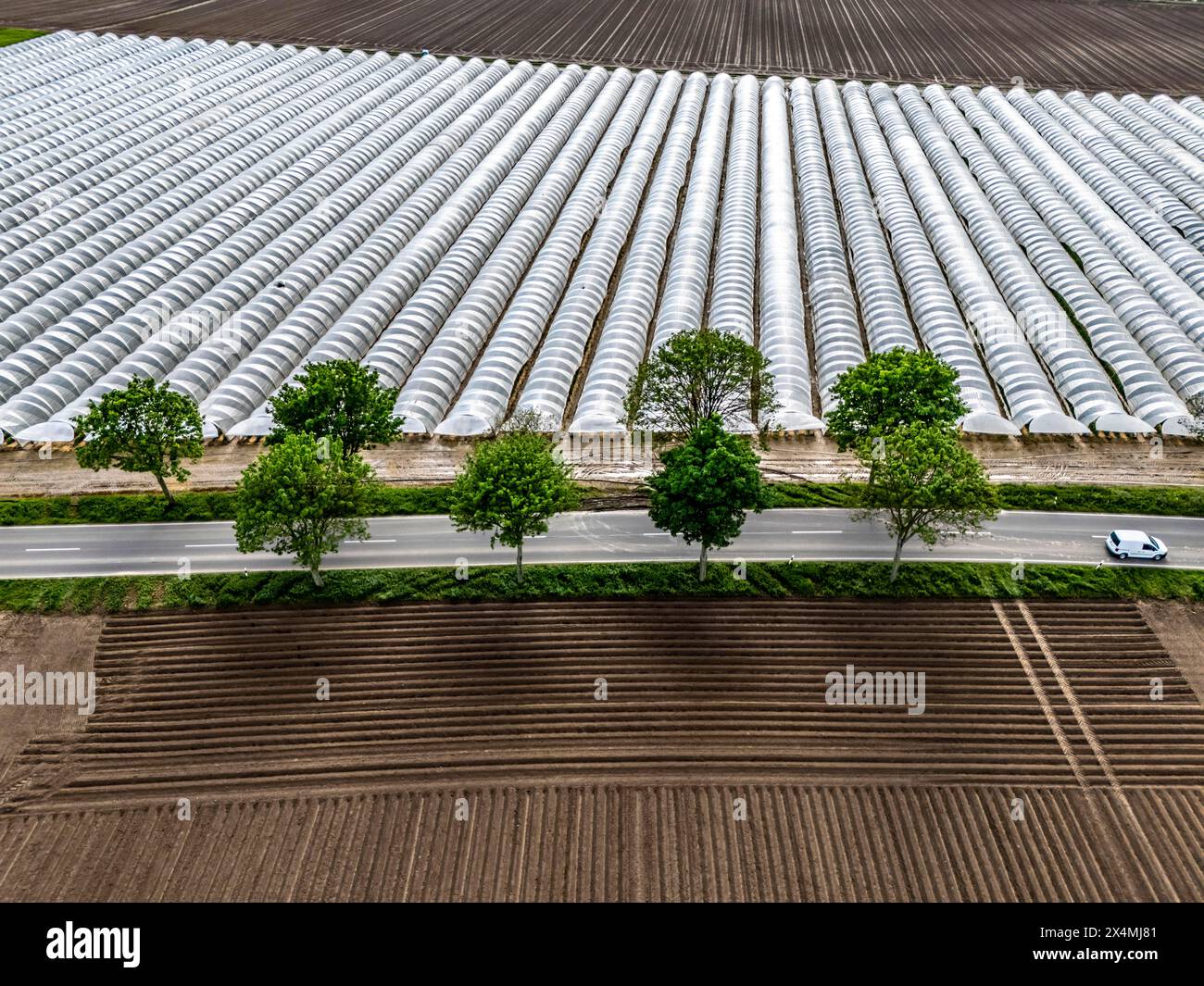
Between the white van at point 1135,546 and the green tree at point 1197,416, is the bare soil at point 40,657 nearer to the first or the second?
the white van at point 1135,546

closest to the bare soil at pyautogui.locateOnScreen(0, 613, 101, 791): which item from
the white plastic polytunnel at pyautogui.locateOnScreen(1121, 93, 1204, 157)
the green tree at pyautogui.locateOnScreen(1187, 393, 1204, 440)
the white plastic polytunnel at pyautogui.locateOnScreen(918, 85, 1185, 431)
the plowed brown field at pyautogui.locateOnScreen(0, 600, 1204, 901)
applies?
the plowed brown field at pyautogui.locateOnScreen(0, 600, 1204, 901)

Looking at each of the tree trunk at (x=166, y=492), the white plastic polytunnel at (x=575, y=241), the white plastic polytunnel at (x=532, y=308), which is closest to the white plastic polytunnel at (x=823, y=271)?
the white plastic polytunnel at (x=575, y=241)

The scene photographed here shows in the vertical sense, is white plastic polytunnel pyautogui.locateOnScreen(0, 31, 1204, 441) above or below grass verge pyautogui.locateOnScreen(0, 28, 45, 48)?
below

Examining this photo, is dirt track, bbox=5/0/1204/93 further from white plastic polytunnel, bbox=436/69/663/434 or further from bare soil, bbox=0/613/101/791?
bare soil, bbox=0/613/101/791

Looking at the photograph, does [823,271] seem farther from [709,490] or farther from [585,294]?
[709,490]

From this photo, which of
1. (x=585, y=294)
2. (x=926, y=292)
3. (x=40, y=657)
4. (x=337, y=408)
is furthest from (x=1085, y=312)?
(x=40, y=657)

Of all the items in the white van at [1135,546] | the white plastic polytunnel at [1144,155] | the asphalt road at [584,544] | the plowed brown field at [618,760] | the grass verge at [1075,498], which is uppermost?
the white plastic polytunnel at [1144,155]
